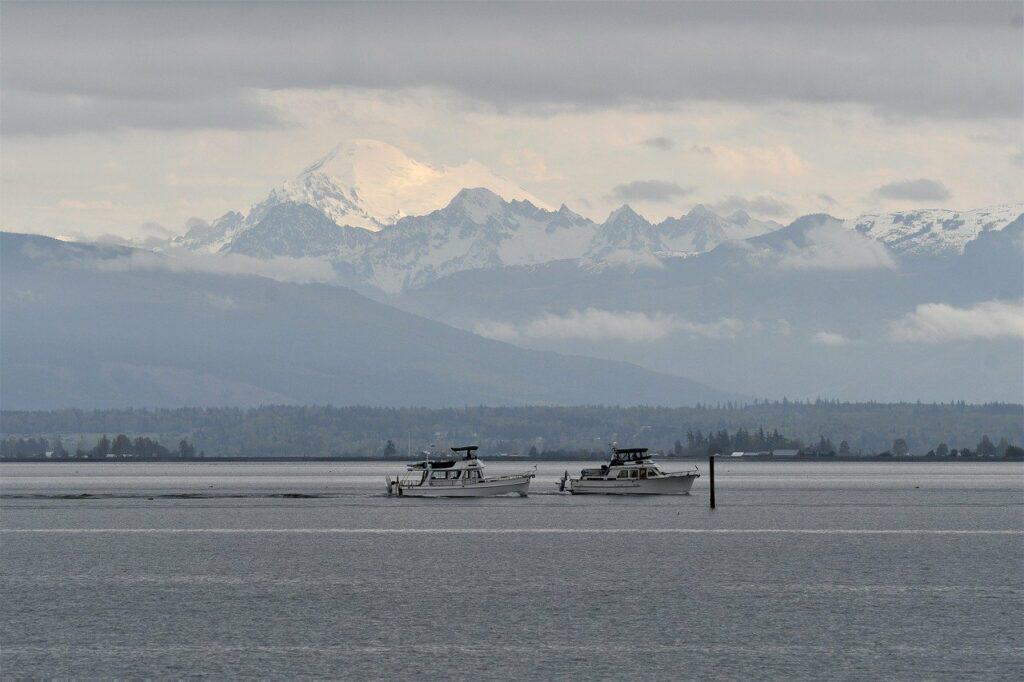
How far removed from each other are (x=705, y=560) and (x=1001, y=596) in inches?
1374

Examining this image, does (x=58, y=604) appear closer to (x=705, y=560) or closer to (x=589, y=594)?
(x=589, y=594)

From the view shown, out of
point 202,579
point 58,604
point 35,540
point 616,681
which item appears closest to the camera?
point 616,681

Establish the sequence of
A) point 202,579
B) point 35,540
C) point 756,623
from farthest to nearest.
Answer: point 35,540
point 202,579
point 756,623

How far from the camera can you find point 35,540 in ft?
614

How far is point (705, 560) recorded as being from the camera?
161m

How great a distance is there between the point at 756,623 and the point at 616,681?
2434 cm

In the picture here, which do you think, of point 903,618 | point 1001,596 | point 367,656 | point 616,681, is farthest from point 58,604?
point 1001,596

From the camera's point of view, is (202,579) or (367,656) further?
(202,579)

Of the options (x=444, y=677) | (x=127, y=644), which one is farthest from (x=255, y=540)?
(x=444, y=677)

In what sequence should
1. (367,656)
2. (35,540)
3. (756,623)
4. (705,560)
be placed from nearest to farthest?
(367,656)
(756,623)
(705,560)
(35,540)

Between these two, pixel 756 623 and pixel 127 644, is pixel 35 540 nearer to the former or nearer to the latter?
pixel 127 644

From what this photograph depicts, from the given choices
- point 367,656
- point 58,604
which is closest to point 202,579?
point 58,604

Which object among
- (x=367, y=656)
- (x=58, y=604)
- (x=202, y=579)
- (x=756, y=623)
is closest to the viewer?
(x=367, y=656)

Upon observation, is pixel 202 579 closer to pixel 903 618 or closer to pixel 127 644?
pixel 127 644
